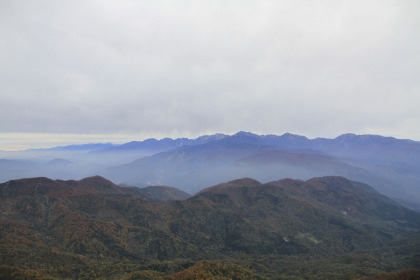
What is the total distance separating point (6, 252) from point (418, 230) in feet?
904

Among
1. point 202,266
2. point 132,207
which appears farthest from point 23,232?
point 202,266

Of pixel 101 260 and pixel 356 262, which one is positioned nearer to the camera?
pixel 101 260

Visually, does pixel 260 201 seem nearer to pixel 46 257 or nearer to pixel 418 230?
pixel 418 230

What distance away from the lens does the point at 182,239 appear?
13475cm

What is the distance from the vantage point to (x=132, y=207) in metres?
153

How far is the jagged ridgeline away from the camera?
270 ft

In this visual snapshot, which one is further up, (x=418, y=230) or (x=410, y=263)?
(x=410, y=263)

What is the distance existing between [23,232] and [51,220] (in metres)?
21.0

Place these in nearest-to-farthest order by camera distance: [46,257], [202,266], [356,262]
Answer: [202,266] → [46,257] → [356,262]

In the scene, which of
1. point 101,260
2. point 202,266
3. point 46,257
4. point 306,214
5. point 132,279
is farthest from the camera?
point 306,214

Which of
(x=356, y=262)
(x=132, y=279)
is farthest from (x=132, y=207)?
(x=356, y=262)

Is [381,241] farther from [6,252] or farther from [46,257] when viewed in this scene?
[6,252]

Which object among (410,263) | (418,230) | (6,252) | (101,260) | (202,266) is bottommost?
(418,230)

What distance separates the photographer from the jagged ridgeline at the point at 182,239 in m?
82.2
